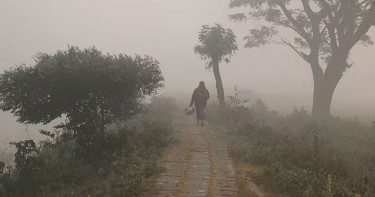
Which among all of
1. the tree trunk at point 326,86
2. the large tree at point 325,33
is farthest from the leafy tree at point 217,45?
the tree trunk at point 326,86

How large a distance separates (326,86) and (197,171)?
14988 mm

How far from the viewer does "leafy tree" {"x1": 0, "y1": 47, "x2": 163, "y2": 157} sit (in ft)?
41.9

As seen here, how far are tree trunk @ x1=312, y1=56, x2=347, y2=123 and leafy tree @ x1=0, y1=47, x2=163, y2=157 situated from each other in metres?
12.1

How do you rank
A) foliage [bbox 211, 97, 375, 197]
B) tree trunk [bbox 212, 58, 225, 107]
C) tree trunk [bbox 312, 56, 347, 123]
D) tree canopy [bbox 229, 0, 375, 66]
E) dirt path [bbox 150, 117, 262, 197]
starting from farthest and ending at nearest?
tree trunk [bbox 212, 58, 225, 107]
tree trunk [bbox 312, 56, 347, 123]
tree canopy [bbox 229, 0, 375, 66]
foliage [bbox 211, 97, 375, 197]
dirt path [bbox 150, 117, 262, 197]

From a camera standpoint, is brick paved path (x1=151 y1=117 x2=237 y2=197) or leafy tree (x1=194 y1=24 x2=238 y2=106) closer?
brick paved path (x1=151 y1=117 x2=237 y2=197)

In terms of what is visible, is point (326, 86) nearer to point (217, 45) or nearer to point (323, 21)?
Answer: point (323, 21)

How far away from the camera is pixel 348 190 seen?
814 centimetres

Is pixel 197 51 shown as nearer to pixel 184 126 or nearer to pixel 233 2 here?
pixel 233 2

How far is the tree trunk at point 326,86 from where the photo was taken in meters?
22.1

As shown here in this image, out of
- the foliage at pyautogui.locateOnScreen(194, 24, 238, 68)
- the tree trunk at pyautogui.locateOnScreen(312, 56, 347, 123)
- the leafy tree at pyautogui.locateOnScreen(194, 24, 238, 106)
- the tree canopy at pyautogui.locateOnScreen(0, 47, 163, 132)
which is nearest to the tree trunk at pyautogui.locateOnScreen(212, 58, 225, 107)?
the leafy tree at pyautogui.locateOnScreen(194, 24, 238, 106)

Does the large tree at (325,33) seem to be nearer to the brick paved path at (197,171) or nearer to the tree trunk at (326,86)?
the tree trunk at (326,86)

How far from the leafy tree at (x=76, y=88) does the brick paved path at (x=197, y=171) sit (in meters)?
2.62

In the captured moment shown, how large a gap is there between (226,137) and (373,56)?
127108 mm

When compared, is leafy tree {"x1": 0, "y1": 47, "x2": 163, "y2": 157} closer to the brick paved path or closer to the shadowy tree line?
the brick paved path
